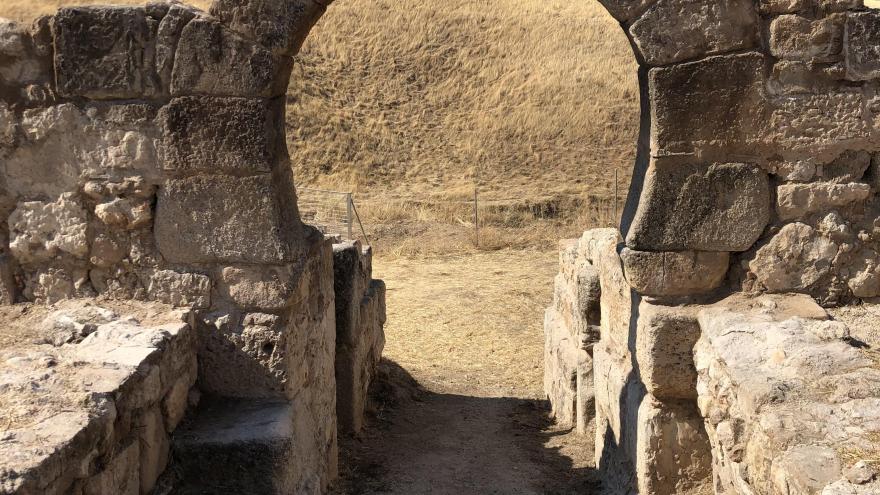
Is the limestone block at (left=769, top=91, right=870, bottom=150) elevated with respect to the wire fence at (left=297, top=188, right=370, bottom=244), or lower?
elevated

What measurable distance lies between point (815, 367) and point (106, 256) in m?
3.25

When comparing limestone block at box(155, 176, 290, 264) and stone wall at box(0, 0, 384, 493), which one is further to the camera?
limestone block at box(155, 176, 290, 264)

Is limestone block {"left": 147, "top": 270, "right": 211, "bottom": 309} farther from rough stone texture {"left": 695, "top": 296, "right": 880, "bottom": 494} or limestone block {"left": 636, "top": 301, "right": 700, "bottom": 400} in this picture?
rough stone texture {"left": 695, "top": 296, "right": 880, "bottom": 494}

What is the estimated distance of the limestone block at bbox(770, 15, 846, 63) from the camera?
4.11m

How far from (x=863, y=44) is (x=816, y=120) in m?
0.39

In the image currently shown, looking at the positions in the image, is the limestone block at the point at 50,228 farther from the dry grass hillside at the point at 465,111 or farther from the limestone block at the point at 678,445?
the dry grass hillside at the point at 465,111

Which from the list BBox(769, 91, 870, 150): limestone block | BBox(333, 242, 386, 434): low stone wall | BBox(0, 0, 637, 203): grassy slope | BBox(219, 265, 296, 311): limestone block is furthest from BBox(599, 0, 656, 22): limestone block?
BBox(0, 0, 637, 203): grassy slope

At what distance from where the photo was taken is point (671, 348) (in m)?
4.29

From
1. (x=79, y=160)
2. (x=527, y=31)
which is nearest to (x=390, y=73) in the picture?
(x=527, y=31)

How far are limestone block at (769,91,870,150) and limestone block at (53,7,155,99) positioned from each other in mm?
2947

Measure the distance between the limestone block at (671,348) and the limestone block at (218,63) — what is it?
215 centimetres

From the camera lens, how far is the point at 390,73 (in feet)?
75.7

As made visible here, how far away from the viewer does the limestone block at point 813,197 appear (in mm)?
4246

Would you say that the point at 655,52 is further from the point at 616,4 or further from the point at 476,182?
the point at 476,182
